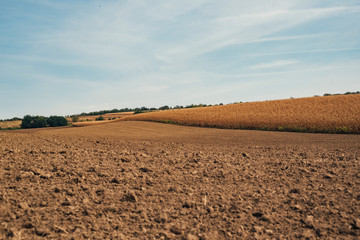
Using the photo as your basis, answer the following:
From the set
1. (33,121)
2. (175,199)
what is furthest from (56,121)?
(175,199)

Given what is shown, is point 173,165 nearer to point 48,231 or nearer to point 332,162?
point 48,231

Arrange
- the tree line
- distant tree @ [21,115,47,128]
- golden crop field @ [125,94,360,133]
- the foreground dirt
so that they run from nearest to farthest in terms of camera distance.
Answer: the foreground dirt
golden crop field @ [125,94,360,133]
distant tree @ [21,115,47,128]
the tree line

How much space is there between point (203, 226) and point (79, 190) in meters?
3.61

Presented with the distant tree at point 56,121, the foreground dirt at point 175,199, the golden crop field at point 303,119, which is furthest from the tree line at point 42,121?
the foreground dirt at point 175,199

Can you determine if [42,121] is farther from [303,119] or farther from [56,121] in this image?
[303,119]

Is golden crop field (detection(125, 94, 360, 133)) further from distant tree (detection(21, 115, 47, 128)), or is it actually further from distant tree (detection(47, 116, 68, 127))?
distant tree (detection(21, 115, 47, 128))

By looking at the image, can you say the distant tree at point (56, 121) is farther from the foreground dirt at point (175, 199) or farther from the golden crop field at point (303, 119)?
the foreground dirt at point (175, 199)

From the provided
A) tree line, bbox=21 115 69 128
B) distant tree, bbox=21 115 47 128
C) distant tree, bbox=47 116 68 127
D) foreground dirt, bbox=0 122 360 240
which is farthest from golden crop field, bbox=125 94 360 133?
distant tree, bbox=21 115 47 128

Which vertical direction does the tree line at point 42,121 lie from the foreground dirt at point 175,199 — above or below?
above

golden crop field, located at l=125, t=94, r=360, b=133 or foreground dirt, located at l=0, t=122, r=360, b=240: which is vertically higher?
golden crop field, located at l=125, t=94, r=360, b=133

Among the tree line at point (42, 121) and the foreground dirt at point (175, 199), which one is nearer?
the foreground dirt at point (175, 199)

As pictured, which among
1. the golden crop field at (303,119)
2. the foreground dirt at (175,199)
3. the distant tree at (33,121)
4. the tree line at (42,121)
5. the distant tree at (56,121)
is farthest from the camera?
the distant tree at (56,121)

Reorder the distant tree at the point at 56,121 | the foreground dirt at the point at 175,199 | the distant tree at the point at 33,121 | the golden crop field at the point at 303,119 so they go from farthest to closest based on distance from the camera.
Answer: the distant tree at the point at 56,121 → the distant tree at the point at 33,121 → the golden crop field at the point at 303,119 → the foreground dirt at the point at 175,199

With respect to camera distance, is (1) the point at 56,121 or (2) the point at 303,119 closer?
(2) the point at 303,119
